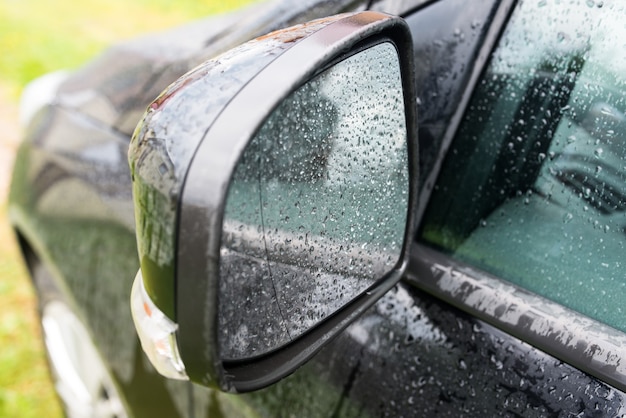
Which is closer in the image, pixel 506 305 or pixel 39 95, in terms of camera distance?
pixel 506 305

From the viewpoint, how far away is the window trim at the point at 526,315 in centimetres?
104

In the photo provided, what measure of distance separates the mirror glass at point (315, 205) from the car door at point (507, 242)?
0.14 metres

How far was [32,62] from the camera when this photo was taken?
7371mm

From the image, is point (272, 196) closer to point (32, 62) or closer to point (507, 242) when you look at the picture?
point (507, 242)

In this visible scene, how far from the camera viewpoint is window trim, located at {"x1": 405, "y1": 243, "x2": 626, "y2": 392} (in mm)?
1038

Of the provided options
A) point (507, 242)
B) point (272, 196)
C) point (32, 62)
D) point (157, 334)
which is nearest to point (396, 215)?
point (507, 242)

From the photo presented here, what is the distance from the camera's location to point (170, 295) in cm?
87

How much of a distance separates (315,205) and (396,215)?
23 centimetres

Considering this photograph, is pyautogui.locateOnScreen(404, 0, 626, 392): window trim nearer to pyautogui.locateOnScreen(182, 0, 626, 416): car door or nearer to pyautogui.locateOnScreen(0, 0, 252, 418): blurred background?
pyautogui.locateOnScreen(182, 0, 626, 416): car door

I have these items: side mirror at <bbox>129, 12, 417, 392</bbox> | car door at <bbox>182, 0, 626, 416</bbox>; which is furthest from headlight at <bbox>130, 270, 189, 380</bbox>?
car door at <bbox>182, 0, 626, 416</bbox>

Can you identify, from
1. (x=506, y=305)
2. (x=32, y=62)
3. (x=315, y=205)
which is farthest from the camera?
(x=32, y=62)

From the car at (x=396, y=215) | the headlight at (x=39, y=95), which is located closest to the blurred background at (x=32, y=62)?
the headlight at (x=39, y=95)

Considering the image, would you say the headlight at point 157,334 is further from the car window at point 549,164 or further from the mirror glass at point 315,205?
the car window at point 549,164

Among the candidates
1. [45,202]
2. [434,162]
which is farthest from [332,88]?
[45,202]
